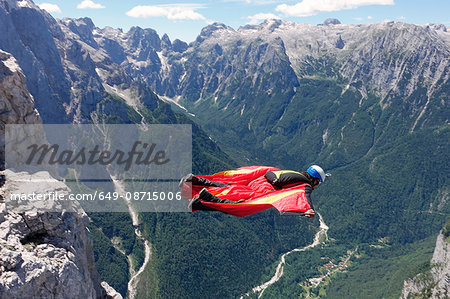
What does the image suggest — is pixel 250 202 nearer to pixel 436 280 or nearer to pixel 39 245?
pixel 39 245

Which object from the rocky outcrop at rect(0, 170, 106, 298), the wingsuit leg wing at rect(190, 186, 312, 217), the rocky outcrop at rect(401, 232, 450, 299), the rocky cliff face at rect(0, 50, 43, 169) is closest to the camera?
the rocky outcrop at rect(0, 170, 106, 298)

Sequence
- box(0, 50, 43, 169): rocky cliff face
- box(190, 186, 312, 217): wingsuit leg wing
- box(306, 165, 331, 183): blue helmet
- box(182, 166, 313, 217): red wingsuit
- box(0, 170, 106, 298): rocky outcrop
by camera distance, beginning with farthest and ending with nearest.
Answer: box(0, 50, 43, 169): rocky cliff face < box(306, 165, 331, 183): blue helmet < box(190, 186, 312, 217): wingsuit leg wing < box(182, 166, 313, 217): red wingsuit < box(0, 170, 106, 298): rocky outcrop

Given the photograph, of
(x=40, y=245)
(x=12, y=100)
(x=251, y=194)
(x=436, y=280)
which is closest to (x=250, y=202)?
(x=251, y=194)

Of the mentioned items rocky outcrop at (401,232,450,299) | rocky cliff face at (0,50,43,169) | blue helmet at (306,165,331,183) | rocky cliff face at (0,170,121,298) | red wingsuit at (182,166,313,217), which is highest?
rocky cliff face at (0,50,43,169)

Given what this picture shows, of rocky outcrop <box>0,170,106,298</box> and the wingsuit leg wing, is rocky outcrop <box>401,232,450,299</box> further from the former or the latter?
rocky outcrop <box>0,170,106,298</box>

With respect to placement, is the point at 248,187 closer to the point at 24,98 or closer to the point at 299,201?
the point at 299,201

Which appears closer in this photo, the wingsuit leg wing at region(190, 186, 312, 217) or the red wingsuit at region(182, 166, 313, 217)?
the red wingsuit at region(182, 166, 313, 217)

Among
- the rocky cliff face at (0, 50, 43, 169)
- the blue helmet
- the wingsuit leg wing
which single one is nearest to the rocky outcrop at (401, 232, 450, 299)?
the blue helmet

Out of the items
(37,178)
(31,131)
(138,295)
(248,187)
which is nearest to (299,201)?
(248,187)
